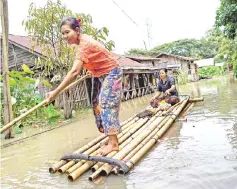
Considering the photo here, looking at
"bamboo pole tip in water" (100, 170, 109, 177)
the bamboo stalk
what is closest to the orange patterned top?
"bamboo pole tip in water" (100, 170, 109, 177)

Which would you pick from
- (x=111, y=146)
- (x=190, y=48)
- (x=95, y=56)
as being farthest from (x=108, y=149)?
(x=190, y=48)

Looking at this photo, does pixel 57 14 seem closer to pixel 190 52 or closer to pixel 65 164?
pixel 65 164

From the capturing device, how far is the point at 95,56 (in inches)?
131

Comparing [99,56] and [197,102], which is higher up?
[99,56]

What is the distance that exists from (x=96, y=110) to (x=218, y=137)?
72.8 inches

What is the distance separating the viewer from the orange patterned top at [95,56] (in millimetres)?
3259

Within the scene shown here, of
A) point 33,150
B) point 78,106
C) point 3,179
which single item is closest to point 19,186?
point 3,179

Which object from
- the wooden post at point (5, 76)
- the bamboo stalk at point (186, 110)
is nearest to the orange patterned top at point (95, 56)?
the wooden post at point (5, 76)

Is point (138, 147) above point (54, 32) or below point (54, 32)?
below

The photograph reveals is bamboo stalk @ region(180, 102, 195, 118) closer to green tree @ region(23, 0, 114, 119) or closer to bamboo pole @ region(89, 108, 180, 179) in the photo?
bamboo pole @ region(89, 108, 180, 179)

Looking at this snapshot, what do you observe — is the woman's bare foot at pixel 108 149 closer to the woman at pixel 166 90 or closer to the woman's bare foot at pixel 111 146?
the woman's bare foot at pixel 111 146

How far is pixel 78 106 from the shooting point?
14578mm

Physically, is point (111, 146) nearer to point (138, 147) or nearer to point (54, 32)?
point (138, 147)

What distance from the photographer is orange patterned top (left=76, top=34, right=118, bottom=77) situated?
3.26 metres
